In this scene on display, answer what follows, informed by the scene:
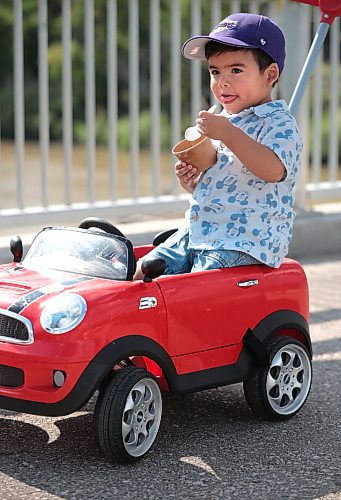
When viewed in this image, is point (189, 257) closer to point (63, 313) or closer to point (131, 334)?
point (131, 334)

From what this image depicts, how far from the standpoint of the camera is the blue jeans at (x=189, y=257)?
3.69m

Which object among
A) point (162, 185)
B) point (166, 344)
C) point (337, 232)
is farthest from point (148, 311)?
point (162, 185)

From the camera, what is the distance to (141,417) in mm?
3332

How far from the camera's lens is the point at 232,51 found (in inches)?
145

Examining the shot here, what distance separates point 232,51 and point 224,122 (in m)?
0.35

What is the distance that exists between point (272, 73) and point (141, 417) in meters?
1.31

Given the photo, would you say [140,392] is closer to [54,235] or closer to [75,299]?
[75,299]

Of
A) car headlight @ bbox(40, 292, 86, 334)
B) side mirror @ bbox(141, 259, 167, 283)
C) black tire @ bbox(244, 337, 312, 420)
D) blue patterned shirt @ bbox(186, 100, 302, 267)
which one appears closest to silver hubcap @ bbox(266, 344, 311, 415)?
black tire @ bbox(244, 337, 312, 420)

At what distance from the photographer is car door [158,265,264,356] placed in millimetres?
3441

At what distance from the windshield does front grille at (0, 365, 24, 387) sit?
0.46 meters

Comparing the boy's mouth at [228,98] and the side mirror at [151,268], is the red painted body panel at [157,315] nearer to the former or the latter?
the side mirror at [151,268]

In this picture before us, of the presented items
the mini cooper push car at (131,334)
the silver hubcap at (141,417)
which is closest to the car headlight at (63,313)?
the mini cooper push car at (131,334)

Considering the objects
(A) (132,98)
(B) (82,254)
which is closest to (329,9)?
(B) (82,254)

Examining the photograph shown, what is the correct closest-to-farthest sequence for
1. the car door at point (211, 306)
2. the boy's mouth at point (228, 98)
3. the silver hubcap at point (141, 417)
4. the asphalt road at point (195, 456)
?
the asphalt road at point (195, 456) < the silver hubcap at point (141, 417) < the car door at point (211, 306) < the boy's mouth at point (228, 98)
